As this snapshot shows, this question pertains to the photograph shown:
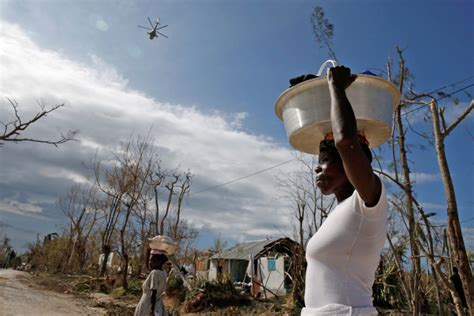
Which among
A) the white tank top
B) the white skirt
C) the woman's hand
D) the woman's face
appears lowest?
the white skirt

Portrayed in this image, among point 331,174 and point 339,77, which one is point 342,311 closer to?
point 331,174

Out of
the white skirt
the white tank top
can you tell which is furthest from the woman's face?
the white skirt

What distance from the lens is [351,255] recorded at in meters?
1.20

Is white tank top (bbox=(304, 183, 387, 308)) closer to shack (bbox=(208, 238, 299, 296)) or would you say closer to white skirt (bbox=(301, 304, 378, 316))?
white skirt (bbox=(301, 304, 378, 316))

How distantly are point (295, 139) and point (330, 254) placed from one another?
750 mm

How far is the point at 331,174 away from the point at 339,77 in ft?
1.31

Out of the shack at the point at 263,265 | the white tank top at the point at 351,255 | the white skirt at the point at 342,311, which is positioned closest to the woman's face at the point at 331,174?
the white tank top at the point at 351,255

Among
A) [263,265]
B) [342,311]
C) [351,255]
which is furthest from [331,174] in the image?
[263,265]

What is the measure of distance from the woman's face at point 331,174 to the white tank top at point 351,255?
0.69 feet

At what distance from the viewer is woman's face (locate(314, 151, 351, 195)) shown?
1.45 metres

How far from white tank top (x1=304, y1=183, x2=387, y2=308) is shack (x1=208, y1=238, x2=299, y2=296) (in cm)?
862

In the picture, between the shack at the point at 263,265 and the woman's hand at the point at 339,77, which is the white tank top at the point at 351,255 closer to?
the woman's hand at the point at 339,77

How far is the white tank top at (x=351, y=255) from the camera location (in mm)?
1191

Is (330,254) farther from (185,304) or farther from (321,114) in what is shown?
(185,304)
